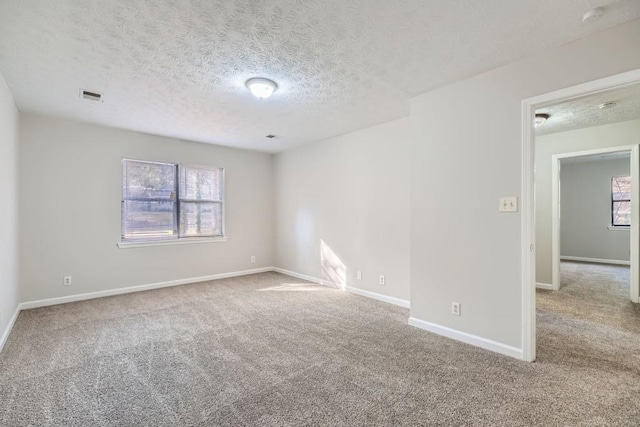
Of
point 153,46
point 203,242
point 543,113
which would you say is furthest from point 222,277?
point 543,113

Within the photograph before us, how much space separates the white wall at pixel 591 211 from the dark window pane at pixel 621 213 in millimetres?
118

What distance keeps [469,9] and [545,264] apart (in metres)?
4.57

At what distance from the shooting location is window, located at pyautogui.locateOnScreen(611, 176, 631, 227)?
276 inches

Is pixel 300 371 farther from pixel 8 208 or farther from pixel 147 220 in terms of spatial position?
pixel 147 220

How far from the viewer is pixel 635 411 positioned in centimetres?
181

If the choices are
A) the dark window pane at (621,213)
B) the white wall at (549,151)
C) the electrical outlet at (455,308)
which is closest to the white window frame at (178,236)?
the electrical outlet at (455,308)

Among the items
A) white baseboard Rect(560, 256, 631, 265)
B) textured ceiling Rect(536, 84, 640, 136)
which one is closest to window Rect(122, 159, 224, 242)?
textured ceiling Rect(536, 84, 640, 136)

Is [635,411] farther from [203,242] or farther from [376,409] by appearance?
[203,242]

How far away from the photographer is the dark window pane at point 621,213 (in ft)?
23.1

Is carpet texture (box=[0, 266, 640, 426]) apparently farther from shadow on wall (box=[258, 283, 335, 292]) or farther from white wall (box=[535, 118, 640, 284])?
white wall (box=[535, 118, 640, 284])

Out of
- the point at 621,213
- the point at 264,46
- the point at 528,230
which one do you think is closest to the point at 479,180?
the point at 528,230

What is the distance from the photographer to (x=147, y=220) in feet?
15.7

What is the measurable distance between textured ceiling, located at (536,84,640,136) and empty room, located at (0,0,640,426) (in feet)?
0.20

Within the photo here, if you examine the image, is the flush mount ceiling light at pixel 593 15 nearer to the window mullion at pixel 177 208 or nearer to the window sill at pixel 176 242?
the window mullion at pixel 177 208
